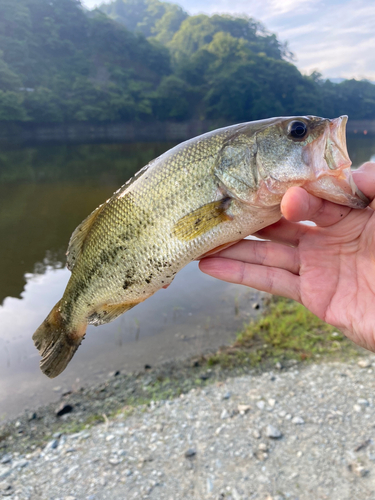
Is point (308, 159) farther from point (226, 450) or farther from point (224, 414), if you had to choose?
point (224, 414)

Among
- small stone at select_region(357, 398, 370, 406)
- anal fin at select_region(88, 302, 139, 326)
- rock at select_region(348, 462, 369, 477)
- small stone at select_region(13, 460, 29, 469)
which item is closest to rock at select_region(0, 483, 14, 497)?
small stone at select_region(13, 460, 29, 469)

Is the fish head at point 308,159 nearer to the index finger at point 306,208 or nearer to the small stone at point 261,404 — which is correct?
the index finger at point 306,208

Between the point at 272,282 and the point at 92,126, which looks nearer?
the point at 272,282

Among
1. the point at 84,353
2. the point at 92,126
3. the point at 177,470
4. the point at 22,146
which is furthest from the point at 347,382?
the point at 92,126

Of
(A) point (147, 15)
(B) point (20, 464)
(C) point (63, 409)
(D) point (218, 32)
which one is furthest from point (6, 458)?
(A) point (147, 15)

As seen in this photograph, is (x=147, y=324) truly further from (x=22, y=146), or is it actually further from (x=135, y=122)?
(x=135, y=122)

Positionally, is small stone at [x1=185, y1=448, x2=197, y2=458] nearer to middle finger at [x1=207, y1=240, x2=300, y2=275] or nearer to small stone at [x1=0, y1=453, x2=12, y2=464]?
small stone at [x1=0, y1=453, x2=12, y2=464]
